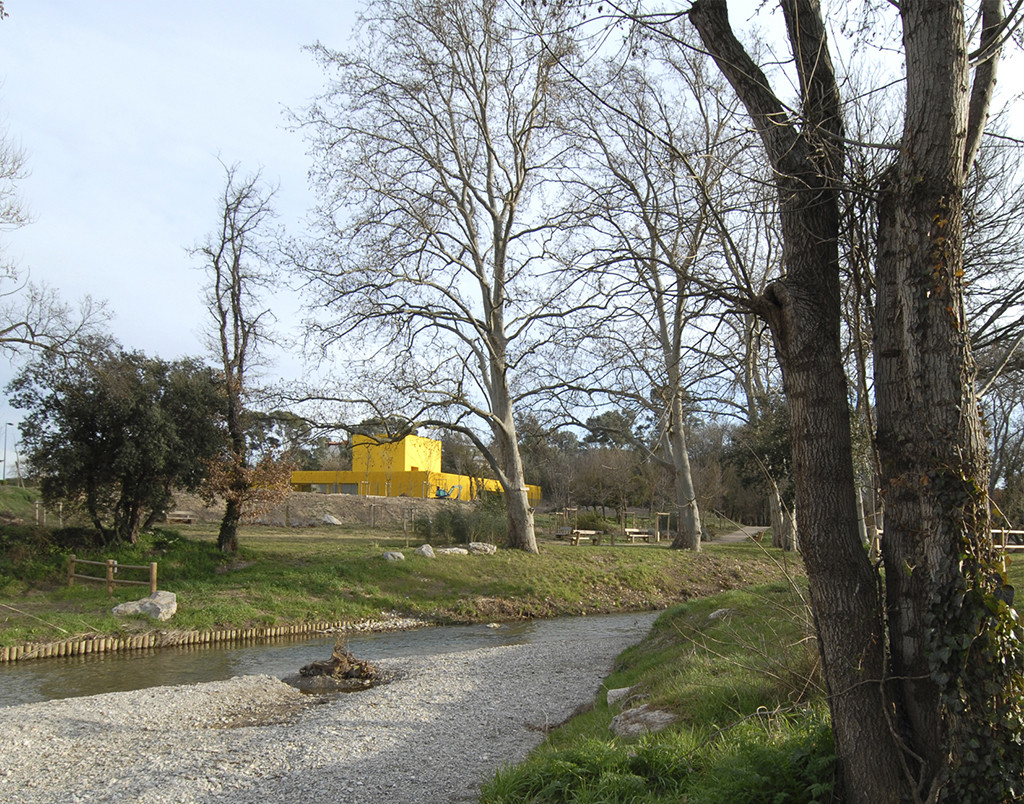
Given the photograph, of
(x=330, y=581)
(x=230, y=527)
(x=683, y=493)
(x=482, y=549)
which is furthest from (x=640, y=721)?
(x=683, y=493)

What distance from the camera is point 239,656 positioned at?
1360cm

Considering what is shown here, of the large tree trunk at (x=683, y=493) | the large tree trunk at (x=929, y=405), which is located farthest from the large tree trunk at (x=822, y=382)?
the large tree trunk at (x=683, y=493)

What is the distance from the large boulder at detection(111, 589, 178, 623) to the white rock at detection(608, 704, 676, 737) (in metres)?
11.3

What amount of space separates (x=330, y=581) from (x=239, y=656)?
4805 mm

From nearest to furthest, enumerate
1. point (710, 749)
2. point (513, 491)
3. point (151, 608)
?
point (710, 749)
point (151, 608)
point (513, 491)

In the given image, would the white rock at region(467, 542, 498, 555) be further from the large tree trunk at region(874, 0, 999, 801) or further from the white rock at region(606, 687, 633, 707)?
the large tree trunk at region(874, 0, 999, 801)

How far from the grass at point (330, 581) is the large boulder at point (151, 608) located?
205mm

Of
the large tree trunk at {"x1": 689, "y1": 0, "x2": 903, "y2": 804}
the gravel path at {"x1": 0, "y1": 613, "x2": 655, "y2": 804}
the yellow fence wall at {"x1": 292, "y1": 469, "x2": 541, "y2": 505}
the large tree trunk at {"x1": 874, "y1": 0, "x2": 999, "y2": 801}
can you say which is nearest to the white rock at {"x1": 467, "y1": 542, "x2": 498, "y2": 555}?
the gravel path at {"x1": 0, "y1": 613, "x2": 655, "y2": 804}

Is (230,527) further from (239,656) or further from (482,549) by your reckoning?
(239,656)

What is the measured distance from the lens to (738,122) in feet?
14.7

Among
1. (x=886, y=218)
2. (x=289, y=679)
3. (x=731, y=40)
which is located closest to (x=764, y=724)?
(x=886, y=218)

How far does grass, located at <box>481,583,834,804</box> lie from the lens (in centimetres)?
427

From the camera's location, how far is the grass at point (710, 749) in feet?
14.0

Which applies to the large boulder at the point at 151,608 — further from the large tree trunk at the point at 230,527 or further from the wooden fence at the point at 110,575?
the large tree trunk at the point at 230,527
